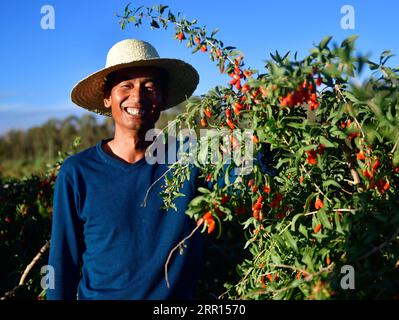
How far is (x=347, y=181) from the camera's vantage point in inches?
79.3

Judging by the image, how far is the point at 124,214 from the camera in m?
2.34

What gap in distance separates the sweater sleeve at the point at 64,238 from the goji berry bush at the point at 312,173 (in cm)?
72

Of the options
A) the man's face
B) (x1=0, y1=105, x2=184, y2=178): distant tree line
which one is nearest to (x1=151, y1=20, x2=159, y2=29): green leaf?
the man's face

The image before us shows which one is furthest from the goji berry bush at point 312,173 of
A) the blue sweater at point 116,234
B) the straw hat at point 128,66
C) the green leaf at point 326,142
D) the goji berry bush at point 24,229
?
the goji berry bush at point 24,229

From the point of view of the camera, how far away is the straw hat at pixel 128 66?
8.61 ft

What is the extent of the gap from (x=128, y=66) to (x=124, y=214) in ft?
2.72

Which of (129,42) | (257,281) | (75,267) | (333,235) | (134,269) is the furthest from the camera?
(129,42)

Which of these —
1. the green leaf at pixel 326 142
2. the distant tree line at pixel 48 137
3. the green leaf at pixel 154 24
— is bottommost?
the green leaf at pixel 326 142

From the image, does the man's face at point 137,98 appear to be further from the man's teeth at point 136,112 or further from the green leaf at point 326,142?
the green leaf at point 326,142

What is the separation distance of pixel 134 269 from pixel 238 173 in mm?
801
